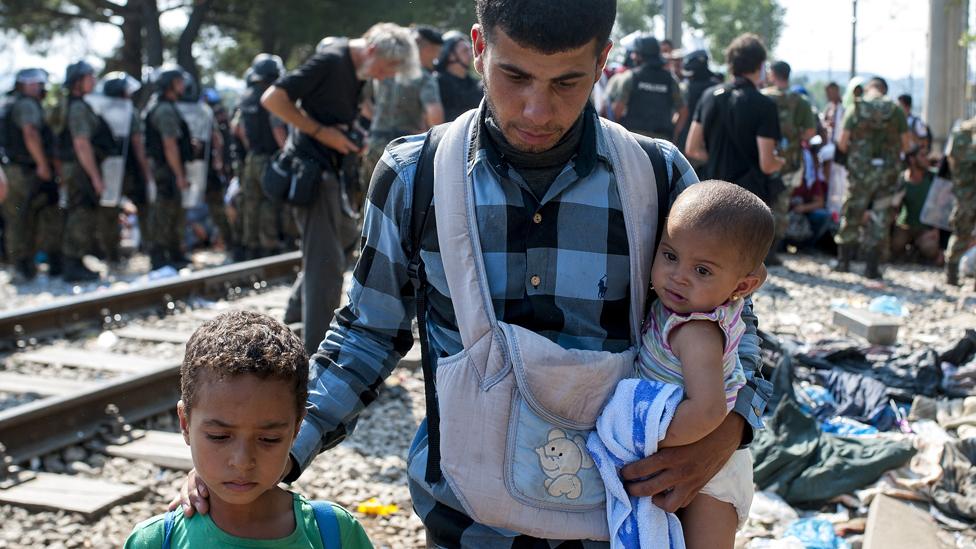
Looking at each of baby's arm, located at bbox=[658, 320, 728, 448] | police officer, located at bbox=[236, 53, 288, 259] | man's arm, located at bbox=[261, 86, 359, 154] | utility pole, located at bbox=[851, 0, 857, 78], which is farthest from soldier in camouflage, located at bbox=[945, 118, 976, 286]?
utility pole, located at bbox=[851, 0, 857, 78]

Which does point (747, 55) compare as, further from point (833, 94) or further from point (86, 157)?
point (833, 94)

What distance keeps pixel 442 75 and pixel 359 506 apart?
6544 mm

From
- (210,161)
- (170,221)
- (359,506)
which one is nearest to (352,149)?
(359,506)

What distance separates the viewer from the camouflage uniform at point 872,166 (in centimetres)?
1207

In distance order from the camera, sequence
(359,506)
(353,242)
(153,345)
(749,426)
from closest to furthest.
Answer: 1. (749,426)
2. (359,506)
3. (353,242)
4. (153,345)

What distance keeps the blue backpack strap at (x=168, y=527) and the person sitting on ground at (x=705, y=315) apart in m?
1.01

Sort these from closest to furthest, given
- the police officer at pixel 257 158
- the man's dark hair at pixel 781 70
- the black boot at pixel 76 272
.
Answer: the black boot at pixel 76 272
the man's dark hair at pixel 781 70
the police officer at pixel 257 158

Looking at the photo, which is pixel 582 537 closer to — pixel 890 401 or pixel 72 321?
pixel 890 401

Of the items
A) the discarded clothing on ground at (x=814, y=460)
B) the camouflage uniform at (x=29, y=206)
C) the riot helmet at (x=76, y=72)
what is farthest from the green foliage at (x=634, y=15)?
the discarded clothing on ground at (x=814, y=460)

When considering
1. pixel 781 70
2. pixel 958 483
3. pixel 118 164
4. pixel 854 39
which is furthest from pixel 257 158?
pixel 854 39

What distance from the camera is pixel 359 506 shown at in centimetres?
484

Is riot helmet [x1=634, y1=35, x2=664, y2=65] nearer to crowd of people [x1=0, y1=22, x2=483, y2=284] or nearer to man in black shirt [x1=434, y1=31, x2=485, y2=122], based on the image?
crowd of people [x1=0, y1=22, x2=483, y2=284]

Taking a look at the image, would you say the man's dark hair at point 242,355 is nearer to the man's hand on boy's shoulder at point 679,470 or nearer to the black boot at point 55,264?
the man's hand on boy's shoulder at point 679,470

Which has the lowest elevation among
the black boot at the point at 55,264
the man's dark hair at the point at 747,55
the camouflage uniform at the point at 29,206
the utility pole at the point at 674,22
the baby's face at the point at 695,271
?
the black boot at the point at 55,264
